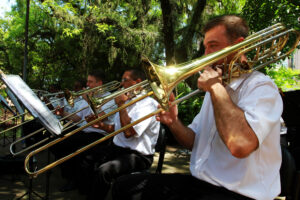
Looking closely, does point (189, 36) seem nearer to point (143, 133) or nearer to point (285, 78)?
point (285, 78)

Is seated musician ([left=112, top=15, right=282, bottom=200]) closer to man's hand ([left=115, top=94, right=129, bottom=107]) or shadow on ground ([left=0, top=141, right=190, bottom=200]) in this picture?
man's hand ([left=115, top=94, right=129, bottom=107])

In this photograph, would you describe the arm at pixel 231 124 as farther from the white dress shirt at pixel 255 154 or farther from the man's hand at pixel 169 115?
the man's hand at pixel 169 115

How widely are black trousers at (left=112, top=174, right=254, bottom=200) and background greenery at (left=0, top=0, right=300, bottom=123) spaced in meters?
5.46

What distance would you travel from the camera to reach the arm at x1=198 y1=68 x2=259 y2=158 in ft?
3.89

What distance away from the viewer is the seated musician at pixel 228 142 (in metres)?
1.22

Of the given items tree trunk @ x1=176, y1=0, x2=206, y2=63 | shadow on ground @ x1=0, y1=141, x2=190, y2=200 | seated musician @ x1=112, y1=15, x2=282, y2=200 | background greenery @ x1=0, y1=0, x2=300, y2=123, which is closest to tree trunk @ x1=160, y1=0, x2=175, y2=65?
background greenery @ x1=0, y1=0, x2=300, y2=123

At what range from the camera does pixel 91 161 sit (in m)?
2.89

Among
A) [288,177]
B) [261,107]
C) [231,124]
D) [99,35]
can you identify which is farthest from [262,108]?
[99,35]

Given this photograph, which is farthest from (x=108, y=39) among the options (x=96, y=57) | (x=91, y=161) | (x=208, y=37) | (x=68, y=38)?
(x=208, y=37)

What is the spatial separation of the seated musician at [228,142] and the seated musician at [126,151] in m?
0.59

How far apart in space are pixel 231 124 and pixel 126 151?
5.22ft

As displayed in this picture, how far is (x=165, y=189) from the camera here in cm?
160

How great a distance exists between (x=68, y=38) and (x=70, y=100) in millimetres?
10734

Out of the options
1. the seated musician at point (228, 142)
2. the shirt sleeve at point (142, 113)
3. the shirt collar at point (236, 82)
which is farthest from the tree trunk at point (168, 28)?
the shirt collar at point (236, 82)
